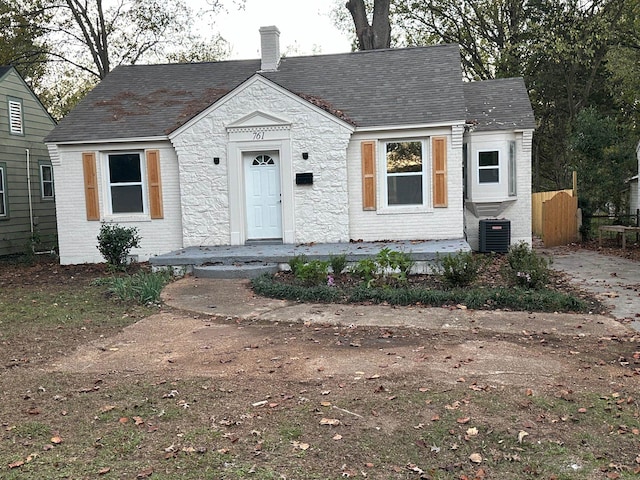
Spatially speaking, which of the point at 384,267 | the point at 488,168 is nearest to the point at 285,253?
the point at 384,267

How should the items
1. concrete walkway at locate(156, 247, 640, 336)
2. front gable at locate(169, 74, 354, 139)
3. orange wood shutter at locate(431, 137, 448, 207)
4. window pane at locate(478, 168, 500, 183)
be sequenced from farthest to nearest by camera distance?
window pane at locate(478, 168, 500, 183) < front gable at locate(169, 74, 354, 139) < orange wood shutter at locate(431, 137, 448, 207) < concrete walkway at locate(156, 247, 640, 336)

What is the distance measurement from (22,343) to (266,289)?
3617 mm

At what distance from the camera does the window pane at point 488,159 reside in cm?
1386

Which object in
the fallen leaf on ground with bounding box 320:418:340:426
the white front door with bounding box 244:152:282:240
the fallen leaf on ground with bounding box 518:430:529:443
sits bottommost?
the fallen leaf on ground with bounding box 518:430:529:443

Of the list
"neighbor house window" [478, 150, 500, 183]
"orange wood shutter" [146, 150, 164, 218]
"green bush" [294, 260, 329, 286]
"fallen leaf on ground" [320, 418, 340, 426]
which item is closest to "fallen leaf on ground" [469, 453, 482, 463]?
"fallen leaf on ground" [320, 418, 340, 426]

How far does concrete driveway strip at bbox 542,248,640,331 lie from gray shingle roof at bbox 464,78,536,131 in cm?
331

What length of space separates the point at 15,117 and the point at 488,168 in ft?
45.7

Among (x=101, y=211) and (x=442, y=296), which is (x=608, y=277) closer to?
(x=442, y=296)

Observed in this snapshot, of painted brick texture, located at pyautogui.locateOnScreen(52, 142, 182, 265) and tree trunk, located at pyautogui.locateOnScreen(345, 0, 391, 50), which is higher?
tree trunk, located at pyautogui.locateOnScreen(345, 0, 391, 50)

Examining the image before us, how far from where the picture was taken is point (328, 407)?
451 centimetres

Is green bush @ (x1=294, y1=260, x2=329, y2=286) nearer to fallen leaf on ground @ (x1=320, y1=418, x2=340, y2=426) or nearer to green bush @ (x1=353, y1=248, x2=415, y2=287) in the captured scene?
green bush @ (x1=353, y1=248, x2=415, y2=287)

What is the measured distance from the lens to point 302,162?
13016mm

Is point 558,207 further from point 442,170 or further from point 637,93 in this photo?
point 637,93

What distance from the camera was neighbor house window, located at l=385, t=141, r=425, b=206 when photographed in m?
13.1
